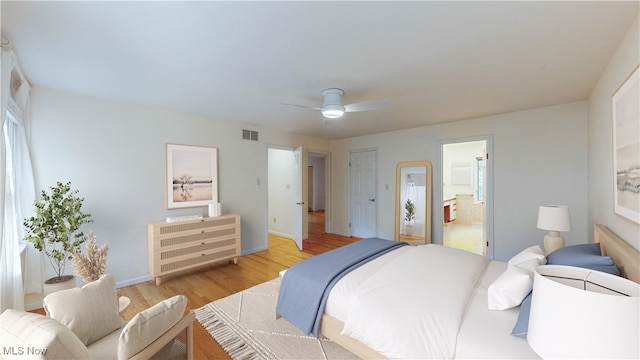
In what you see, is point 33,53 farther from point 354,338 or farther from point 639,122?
point 639,122

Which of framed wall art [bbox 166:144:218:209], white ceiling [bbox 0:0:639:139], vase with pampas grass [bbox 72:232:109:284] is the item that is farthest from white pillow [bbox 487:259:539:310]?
framed wall art [bbox 166:144:218:209]

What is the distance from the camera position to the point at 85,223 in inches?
115

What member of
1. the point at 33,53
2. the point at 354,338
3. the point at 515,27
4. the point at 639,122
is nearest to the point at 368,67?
the point at 515,27

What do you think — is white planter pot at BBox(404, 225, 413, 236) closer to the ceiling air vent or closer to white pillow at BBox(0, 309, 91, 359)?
the ceiling air vent

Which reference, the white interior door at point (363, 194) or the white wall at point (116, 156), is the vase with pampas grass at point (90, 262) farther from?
the white interior door at point (363, 194)

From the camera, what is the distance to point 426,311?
1.48 meters

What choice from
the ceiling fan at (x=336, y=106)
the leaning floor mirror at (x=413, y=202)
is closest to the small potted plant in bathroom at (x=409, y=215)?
the leaning floor mirror at (x=413, y=202)

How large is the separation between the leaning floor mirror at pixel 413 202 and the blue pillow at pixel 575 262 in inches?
108

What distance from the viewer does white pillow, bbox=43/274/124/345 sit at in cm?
134

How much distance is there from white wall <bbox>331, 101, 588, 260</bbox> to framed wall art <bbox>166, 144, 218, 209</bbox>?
150 inches

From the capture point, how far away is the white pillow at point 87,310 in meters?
1.34

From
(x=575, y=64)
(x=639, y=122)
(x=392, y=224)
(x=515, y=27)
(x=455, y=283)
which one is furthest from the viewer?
(x=392, y=224)

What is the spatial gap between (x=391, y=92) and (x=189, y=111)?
9.54 feet

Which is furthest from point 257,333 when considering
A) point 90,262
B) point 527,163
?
point 527,163
